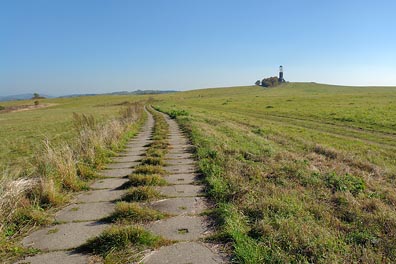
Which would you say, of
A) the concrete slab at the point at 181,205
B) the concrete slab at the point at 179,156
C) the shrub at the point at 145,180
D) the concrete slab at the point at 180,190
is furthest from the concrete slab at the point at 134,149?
the concrete slab at the point at 181,205

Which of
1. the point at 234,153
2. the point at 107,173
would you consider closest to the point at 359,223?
the point at 234,153

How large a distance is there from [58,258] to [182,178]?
369 centimetres

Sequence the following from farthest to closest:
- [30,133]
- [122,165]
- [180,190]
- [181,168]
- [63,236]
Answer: [30,133] < [122,165] < [181,168] < [180,190] < [63,236]

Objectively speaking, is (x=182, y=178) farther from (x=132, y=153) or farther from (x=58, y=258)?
(x=132, y=153)

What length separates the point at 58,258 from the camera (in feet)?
11.6

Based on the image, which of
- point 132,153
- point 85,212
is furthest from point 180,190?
point 132,153

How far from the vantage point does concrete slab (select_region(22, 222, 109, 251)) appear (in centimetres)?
385

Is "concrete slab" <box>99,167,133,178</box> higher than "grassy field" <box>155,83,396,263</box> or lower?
lower


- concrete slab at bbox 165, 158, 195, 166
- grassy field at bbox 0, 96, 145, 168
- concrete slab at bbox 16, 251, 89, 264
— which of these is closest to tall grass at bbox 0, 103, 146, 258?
concrete slab at bbox 16, 251, 89, 264

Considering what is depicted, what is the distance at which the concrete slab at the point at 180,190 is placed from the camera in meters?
5.77

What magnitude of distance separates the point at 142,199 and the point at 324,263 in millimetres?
3442

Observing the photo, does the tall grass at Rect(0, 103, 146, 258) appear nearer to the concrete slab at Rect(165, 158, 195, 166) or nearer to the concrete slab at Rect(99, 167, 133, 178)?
the concrete slab at Rect(99, 167, 133, 178)

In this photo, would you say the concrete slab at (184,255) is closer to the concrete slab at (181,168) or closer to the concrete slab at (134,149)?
the concrete slab at (181,168)

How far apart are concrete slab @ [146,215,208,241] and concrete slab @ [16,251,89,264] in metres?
1.07
